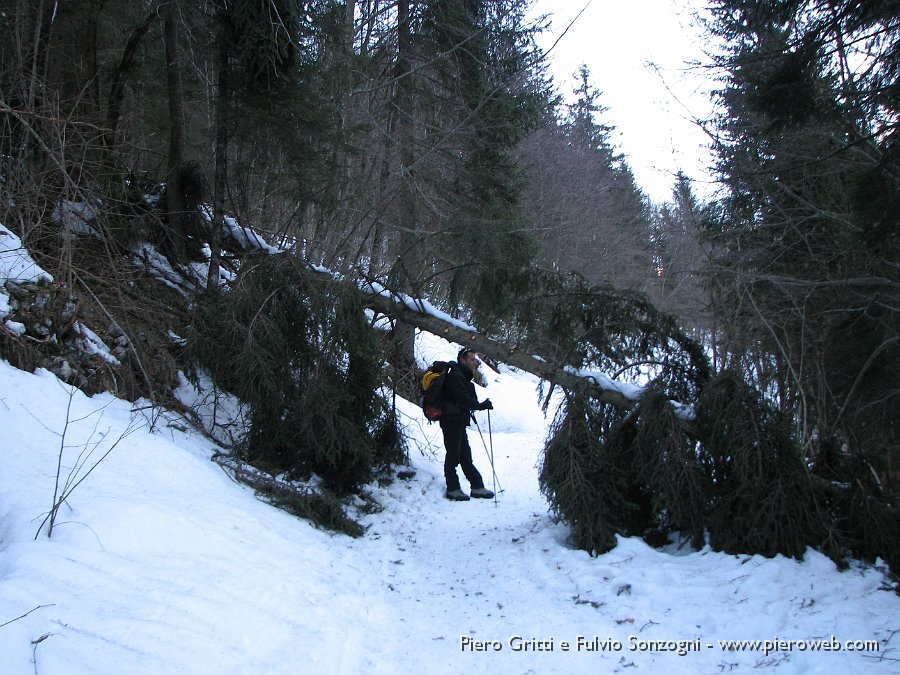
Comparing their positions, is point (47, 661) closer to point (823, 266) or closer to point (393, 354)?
point (393, 354)

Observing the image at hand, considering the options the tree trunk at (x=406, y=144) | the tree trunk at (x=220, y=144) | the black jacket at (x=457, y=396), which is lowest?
Answer: the black jacket at (x=457, y=396)

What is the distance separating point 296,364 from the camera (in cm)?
645

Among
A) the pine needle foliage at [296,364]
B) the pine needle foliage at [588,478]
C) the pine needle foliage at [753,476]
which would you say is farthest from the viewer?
the pine needle foliage at [296,364]

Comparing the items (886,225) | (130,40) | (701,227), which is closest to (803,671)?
(886,225)

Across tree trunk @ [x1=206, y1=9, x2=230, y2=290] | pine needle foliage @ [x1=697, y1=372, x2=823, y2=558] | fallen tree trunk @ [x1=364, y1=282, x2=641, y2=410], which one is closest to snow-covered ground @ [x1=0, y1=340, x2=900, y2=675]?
pine needle foliage @ [x1=697, y1=372, x2=823, y2=558]

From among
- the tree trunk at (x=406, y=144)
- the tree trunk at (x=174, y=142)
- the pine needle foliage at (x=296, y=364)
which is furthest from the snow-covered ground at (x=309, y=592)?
the tree trunk at (x=406, y=144)

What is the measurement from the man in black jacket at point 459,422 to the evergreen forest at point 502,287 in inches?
26.0

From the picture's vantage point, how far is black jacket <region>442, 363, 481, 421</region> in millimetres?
7230

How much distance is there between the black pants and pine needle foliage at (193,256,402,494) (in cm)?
Answer: 104

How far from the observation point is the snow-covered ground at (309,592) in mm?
2789

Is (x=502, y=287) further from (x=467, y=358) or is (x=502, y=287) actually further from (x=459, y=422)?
(x=459, y=422)

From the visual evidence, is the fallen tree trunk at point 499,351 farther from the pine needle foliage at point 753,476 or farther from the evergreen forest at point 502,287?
the pine needle foliage at point 753,476

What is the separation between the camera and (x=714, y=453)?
4.88 m

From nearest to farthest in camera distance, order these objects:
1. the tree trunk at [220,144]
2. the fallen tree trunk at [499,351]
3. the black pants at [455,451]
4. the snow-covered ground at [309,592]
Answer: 1. the snow-covered ground at [309,592]
2. the fallen tree trunk at [499,351]
3. the black pants at [455,451]
4. the tree trunk at [220,144]
